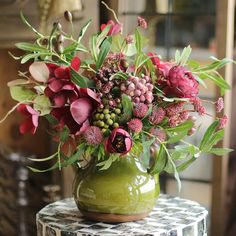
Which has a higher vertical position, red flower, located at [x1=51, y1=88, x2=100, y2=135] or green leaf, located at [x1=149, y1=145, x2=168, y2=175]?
red flower, located at [x1=51, y1=88, x2=100, y2=135]

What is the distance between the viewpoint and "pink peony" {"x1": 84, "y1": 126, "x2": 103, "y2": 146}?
1411mm

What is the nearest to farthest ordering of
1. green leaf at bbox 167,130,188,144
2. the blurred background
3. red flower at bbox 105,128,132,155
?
red flower at bbox 105,128,132,155
green leaf at bbox 167,130,188,144
the blurred background

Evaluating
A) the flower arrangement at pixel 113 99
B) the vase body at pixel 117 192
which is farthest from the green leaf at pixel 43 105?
the vase body at pixel 117 192

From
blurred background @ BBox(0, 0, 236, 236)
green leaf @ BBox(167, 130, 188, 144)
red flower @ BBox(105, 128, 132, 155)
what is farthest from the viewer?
blurred background @ BBox(0, 0, 236, 236)

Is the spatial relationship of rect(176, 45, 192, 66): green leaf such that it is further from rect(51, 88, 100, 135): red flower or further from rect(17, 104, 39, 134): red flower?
rect(17, 104, 39, 134): red flower

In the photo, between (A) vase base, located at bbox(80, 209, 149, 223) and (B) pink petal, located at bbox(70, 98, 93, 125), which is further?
(A) vase base, located at bbox(80, 209, 149, 223)

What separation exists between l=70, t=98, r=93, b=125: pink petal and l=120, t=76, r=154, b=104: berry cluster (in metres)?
0.10

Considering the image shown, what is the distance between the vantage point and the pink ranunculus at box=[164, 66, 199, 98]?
142cm

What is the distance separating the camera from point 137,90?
1.42 meters

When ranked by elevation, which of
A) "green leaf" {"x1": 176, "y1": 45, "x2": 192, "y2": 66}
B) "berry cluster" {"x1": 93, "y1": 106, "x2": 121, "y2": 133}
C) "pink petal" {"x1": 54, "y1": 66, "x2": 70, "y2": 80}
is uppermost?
"green leaf" {"x1": 176, "y1": 45, "x2": 192, "y2": 66}

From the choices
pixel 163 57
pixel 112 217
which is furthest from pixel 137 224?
pixel 163 57

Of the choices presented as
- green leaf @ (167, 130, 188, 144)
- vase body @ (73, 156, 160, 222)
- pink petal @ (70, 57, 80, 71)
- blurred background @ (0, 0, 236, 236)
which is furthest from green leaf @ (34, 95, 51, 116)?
blurred background @ (0, 0, 236, 236)

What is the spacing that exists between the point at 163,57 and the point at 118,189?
1.11 metres

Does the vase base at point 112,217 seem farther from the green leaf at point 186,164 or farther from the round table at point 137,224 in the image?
the green leaf at point 186,164
